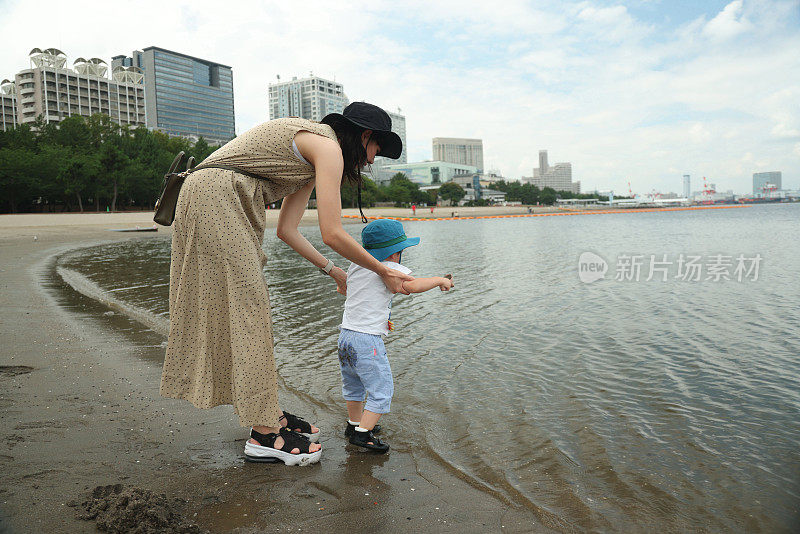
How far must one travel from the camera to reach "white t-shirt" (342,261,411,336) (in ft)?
9.85

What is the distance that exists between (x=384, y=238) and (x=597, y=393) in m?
2.45

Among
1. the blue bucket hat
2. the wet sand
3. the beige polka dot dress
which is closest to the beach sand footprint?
the wet sand

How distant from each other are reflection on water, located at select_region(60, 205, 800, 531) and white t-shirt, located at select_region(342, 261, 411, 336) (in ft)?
2.51

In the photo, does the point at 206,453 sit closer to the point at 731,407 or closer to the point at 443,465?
the point at 443,465

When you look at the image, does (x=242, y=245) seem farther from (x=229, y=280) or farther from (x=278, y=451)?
(x=278, y=451)

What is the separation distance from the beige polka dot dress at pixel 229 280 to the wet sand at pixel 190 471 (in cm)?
35

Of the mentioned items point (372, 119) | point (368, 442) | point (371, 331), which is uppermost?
point (372, 119)

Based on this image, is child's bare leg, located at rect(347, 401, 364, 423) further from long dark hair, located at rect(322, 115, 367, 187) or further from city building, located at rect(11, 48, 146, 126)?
city building, located at rect(11, 48, 146, 126)

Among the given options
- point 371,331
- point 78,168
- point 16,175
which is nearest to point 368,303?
point 371,331

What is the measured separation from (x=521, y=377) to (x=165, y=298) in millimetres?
6334

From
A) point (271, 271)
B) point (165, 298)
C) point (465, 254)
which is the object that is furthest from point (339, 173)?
point (465, 254)

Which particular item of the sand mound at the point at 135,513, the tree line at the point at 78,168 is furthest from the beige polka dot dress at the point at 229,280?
the tree line at the point at 78,168

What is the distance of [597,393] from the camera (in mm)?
4383

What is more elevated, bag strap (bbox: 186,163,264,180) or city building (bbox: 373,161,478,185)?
city building (bbox: 373,161,478,185)
